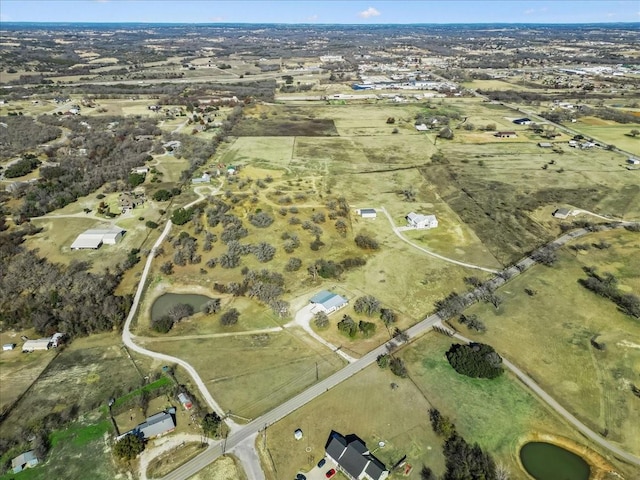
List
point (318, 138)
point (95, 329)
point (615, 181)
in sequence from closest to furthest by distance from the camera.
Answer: point (95, 329), point (615, 181), point (318, 138)

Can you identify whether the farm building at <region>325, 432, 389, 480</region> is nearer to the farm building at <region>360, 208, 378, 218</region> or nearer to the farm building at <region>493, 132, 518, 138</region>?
the farm building at <region>360, 208, 378, 218</region>

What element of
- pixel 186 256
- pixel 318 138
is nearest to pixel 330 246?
pixel 186 256

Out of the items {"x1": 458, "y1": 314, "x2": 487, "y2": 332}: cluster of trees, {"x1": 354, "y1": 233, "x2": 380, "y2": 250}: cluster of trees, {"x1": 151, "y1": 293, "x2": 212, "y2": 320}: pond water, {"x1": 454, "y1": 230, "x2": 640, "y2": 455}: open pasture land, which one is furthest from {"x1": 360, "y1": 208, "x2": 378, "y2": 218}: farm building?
{"x1": 151, "y1": 293, "x2": 212, "y2": 320}: pond water

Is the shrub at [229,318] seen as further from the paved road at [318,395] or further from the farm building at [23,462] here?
the farm building at [23,462]

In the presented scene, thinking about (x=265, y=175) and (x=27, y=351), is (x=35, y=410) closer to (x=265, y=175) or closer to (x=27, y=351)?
(x=27, y=351)

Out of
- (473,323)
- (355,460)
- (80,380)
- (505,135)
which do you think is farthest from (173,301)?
(505,135)

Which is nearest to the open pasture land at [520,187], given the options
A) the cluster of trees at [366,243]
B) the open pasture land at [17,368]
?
the cluster of trees at [366,243]
